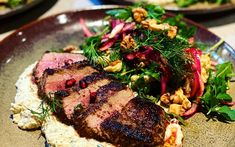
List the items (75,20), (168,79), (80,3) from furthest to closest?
(80,3) < (75,20) < (168,79)

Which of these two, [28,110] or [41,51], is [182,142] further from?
[41,51]

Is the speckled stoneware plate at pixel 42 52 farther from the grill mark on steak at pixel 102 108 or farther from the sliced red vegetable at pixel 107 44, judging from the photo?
the sliced red vegetable at pixel 107 44

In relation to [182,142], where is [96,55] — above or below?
above

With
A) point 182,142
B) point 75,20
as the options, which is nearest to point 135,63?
point 182,142

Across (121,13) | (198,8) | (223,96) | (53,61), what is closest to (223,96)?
(223,96)

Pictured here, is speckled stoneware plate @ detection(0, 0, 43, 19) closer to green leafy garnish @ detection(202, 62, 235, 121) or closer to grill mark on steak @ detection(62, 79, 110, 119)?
grill mark on steak @ detection(62, 79, 110, 119)

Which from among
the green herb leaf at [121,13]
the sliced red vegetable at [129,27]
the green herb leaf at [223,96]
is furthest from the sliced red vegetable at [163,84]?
the green herb leaf at [121,13]
